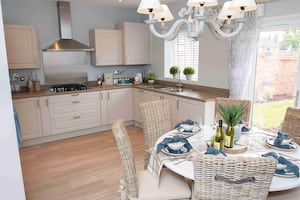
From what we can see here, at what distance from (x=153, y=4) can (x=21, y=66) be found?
10.4 feet

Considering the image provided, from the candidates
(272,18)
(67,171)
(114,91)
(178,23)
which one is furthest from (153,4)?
(114,91)

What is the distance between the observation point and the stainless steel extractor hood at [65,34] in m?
4.34

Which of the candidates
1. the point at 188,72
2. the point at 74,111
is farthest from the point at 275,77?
the point at 74,111

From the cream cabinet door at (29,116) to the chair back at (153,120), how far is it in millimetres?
2218

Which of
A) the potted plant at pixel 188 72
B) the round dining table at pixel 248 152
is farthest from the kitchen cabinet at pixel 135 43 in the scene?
the round dining table at pixel 248 152

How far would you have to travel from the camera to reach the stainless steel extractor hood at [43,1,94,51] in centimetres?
434

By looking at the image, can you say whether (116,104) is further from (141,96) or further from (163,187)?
(163,187)

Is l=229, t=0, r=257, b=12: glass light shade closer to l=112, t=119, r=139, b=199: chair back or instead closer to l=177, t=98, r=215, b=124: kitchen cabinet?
l=112, t=119, r=139, b=199: chair back

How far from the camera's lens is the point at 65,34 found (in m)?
4.49

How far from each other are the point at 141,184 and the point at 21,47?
3287 millimetres

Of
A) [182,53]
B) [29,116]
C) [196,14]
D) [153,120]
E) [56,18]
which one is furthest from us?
[182,53]

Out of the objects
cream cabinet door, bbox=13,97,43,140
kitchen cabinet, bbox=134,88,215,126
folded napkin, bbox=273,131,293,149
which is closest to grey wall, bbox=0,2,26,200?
cream cabinet door, bbox=13,97,43,140

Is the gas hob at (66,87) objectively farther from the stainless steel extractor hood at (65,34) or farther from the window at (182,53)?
the window at (182,53)

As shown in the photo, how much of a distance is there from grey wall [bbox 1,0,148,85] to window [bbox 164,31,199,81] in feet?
3.18
